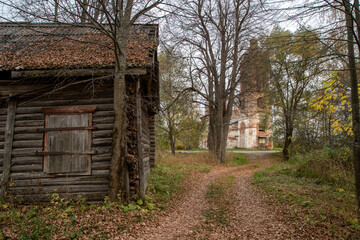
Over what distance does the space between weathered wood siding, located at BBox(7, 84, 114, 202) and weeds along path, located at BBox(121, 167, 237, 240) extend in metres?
1.96

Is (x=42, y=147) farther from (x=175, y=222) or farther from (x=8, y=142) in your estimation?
(x=175, y=222)

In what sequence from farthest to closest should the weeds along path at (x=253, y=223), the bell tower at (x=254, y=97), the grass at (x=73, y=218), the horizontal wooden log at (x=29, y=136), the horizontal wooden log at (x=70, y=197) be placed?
the bell tower at (x=254, y=97) < the horizontal wooden log at (x=29, y=136) < the horizontal wooden log at (x=70, y=197) < the weeds along path at (x=253, y=223) < the grass at (x=73, y=218)

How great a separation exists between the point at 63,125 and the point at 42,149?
92cm

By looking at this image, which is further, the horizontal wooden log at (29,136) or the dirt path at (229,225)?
the horizontal wooden log at (29,136)

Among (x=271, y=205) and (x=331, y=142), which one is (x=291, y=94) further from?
(x=271, y=205)

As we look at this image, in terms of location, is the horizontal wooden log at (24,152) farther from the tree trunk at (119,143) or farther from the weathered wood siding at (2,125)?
the tree trunk at (119,143)

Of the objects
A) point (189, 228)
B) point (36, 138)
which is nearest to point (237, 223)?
point (189, 228)

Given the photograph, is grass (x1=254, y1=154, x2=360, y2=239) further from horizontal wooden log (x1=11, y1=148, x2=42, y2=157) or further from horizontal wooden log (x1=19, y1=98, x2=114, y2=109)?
horizontal wooden log (x1=11, y1=148, x2=42, y2=157)

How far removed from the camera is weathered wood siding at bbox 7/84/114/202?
6.77 meters

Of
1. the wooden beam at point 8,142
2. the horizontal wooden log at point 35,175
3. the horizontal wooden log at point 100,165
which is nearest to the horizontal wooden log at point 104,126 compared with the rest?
the horizontal wooden log at point 100,165

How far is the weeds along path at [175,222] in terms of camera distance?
4965mm

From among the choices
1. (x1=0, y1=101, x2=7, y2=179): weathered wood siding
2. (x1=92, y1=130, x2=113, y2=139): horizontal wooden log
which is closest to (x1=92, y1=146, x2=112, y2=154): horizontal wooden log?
(x1=92, y1=130, x2=113, y2=139): horizontal wooden log

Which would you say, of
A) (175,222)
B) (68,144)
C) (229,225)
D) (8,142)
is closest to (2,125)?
(8,142)

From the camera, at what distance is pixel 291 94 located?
755 inches
